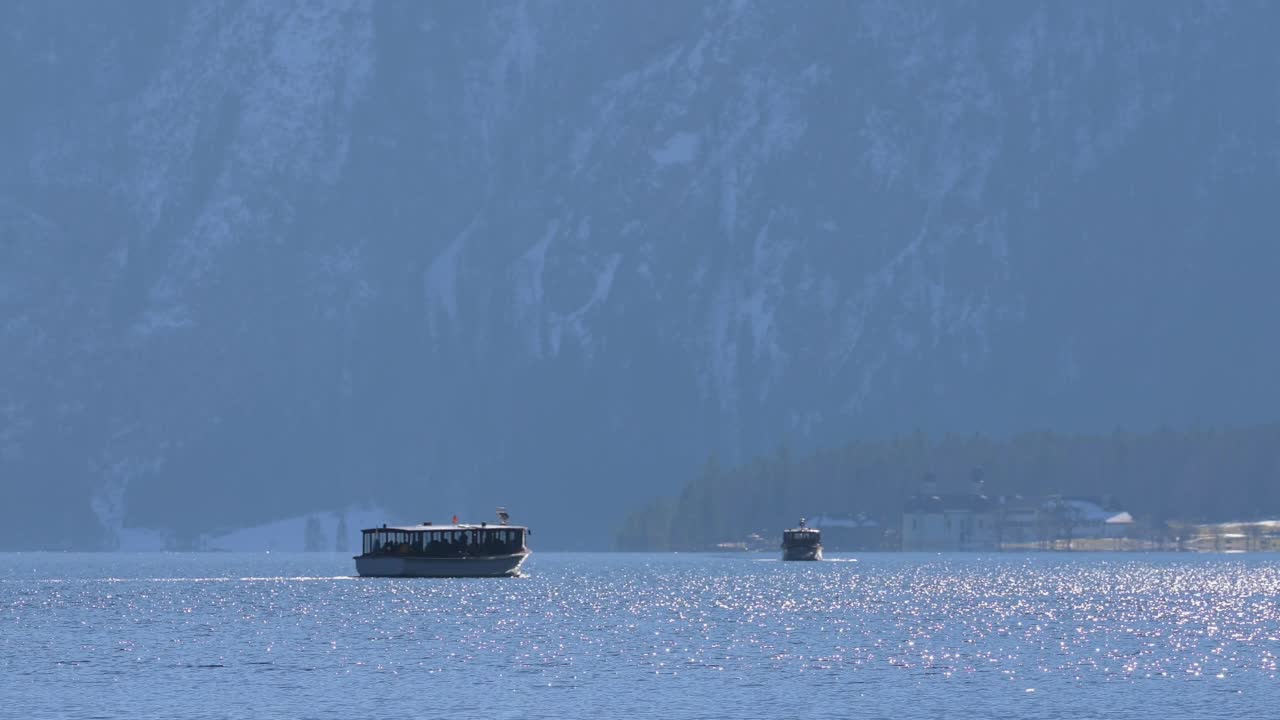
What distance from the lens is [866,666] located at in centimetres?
12825

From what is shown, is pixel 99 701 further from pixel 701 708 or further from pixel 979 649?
pixel 979 649

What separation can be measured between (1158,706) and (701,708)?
60.7ft

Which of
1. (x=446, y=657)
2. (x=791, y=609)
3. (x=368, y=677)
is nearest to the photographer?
(x=368, y=677)

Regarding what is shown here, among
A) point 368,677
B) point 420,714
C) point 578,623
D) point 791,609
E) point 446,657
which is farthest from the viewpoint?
point 791,609

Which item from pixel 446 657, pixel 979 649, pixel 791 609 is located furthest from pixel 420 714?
pixel 791 609

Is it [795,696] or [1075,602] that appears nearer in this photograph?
[795,696]

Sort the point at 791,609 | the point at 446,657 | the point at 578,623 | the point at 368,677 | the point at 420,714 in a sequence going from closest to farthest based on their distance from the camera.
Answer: the point at 420,714 → the point at 368,677 → the point at 446,657 → the point at 578,623 → the point at 791,609

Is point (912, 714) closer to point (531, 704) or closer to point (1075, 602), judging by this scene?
point (531, 704)

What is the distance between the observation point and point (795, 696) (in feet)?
374

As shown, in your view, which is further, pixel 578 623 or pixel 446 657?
pixel 578 623

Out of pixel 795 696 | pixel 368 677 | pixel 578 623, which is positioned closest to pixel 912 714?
pixel 795 696

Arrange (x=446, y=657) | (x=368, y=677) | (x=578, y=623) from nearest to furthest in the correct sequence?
(x=368, y=677) < (x=446, y=657) < (x=578, y=623)

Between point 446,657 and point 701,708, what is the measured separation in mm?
28121

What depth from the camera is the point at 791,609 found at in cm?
18512
